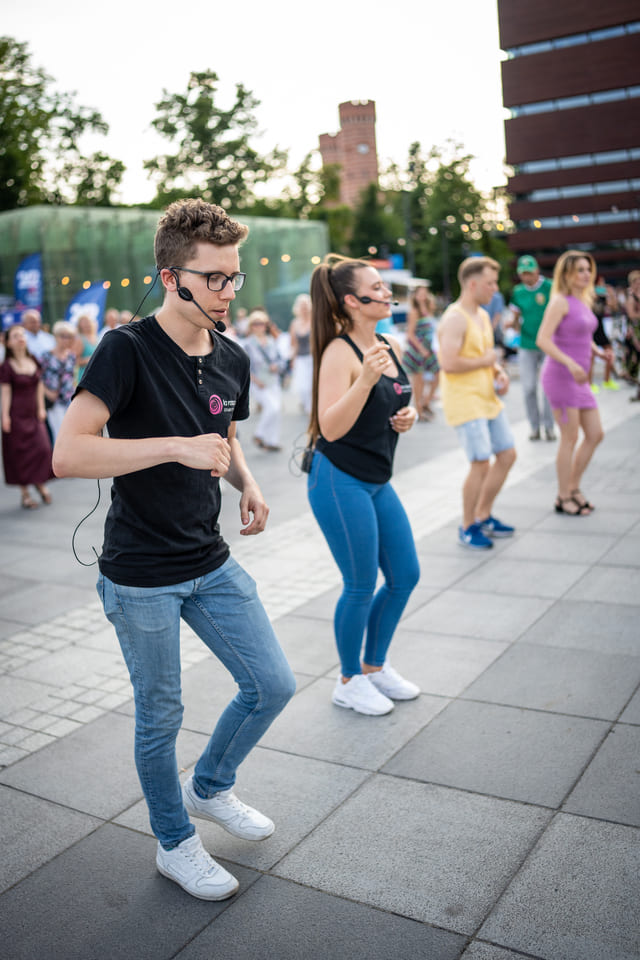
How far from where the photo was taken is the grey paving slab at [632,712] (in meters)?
3.80

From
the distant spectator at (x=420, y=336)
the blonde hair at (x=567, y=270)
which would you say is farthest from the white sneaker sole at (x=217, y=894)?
the distant spectator at (x=420, y=336)

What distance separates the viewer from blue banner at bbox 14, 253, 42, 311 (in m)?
24.3

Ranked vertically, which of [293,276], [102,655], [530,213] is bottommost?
[102,655]

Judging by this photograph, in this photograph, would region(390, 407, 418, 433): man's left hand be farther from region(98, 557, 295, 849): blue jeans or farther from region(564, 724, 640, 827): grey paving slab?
region(564, 724, 640, 827): grey paving slab

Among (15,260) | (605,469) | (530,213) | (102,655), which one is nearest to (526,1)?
(530,213)

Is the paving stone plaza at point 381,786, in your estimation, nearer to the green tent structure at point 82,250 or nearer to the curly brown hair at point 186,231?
the curly brown hair at point 186,231

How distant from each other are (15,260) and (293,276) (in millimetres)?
10199

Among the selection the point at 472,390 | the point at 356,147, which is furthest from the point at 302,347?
the point at 356,147

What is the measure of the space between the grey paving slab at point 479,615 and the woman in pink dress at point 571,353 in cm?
220

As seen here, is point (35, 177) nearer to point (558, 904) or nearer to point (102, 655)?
point (102, 655)

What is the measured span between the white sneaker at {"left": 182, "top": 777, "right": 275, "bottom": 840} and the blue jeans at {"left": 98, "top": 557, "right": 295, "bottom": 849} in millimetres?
162

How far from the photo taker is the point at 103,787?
142 inches

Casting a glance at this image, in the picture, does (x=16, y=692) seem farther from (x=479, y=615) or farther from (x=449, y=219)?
(x=449, y=219)

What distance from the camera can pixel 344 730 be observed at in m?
3.94
